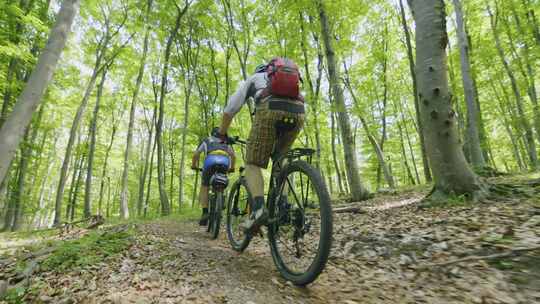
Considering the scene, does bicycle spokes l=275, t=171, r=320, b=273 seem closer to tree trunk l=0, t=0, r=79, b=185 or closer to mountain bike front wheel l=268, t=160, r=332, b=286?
mountain bike front wheel l=268, t=160, r=332, b=286

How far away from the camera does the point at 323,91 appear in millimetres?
20328

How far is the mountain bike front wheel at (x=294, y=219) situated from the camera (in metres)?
2.42

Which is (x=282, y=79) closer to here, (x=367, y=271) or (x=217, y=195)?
(x=367, y=271)

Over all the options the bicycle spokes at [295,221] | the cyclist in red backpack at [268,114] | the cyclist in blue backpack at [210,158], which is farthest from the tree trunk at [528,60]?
the bicycle spokes at [295,221]

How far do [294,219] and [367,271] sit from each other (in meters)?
0.97

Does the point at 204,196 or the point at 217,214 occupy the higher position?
the point at 204,196

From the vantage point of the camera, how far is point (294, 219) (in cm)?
258

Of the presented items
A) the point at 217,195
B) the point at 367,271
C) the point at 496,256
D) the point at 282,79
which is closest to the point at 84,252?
the point at 217,195

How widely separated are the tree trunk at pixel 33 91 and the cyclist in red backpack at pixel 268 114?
305cm

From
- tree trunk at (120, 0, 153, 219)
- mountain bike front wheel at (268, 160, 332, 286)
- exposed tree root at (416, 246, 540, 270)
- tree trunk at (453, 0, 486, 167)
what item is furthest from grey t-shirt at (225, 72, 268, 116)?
tree trunk at (120, 0, 153, 219)

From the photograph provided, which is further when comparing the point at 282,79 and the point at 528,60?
the point at 528,60

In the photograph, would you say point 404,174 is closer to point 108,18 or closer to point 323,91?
point 323,91

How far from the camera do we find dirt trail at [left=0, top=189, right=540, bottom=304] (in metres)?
2.04

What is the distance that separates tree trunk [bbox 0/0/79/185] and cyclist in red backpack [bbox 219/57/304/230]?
3.05 metres
